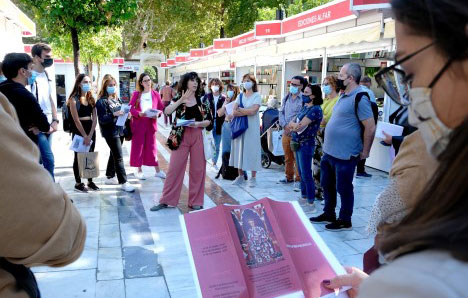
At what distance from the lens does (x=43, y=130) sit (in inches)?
180

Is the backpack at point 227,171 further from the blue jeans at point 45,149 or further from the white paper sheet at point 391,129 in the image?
the white paper sheet at point 391,129

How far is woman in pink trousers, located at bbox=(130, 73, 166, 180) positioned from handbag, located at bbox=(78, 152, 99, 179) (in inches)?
36.1

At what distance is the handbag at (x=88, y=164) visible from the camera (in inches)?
226

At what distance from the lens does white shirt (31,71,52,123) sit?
541 centimetres

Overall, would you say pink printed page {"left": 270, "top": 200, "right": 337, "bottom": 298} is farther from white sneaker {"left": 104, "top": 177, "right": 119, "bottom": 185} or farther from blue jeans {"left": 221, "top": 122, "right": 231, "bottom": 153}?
blue jeans {"left": 221, "top": 122, "right": 231, "bottom": 153}

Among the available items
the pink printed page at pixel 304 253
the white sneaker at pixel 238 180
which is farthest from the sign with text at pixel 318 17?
the pink printed page at pixel 304 253

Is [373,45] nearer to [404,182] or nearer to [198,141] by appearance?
[198,141]

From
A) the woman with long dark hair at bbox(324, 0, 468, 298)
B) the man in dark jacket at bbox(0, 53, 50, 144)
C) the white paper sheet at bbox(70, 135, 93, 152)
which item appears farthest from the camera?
the white paper sheet at bbox(70, 135, 93, 152)

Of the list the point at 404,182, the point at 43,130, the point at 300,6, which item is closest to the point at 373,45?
the point at 43,130

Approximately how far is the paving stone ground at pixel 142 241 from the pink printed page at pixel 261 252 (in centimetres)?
191

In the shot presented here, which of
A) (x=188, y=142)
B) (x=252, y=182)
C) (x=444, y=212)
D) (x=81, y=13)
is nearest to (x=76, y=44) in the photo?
(x=81, y=13)

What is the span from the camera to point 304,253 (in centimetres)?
145

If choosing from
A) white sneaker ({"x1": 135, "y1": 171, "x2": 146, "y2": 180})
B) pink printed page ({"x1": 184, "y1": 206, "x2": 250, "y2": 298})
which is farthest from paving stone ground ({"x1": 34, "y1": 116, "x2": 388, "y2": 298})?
pink printed page ({"x1": 184, "y1": 206, "x2": 250, "y2": 298})

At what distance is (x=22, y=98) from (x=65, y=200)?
150 inches
